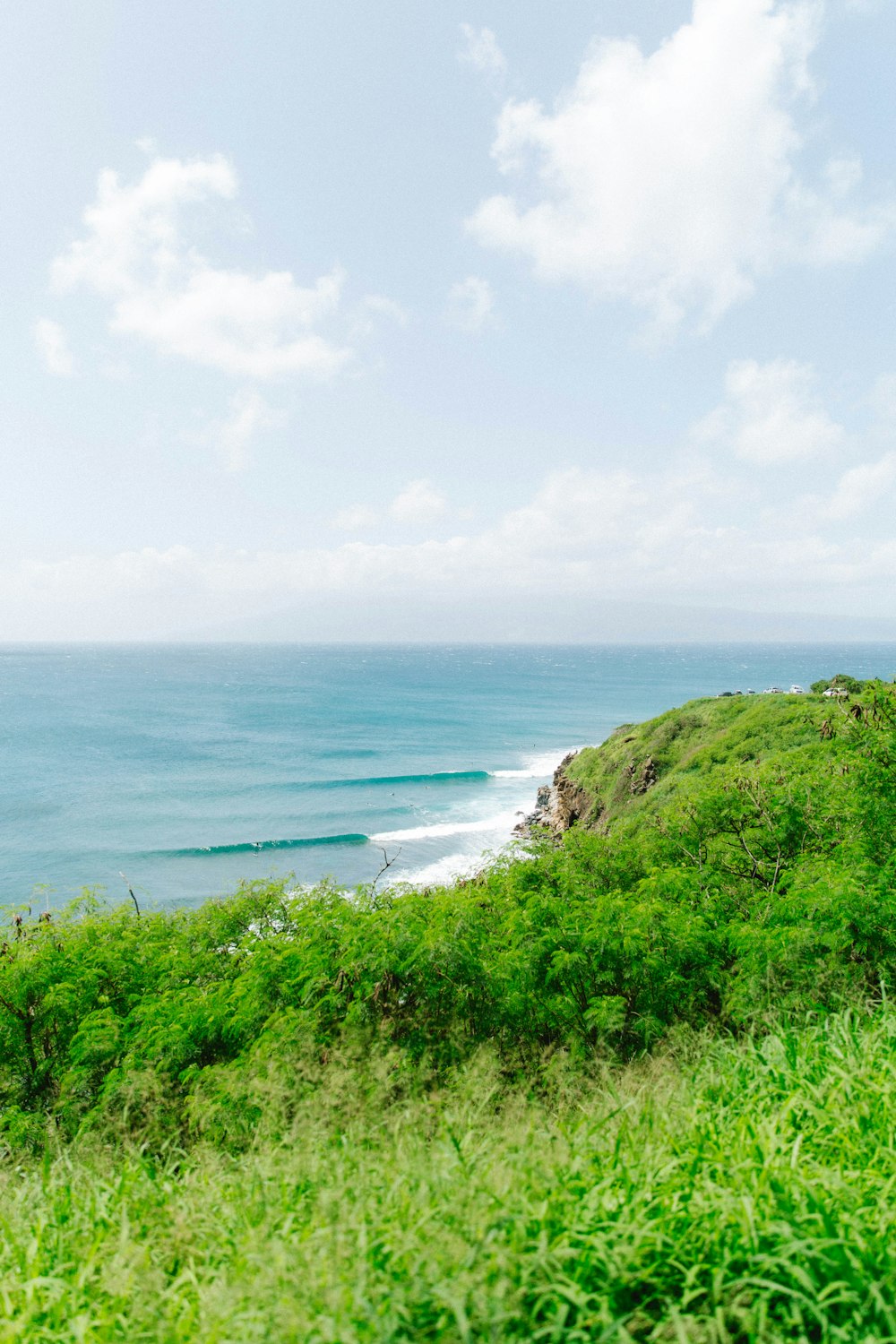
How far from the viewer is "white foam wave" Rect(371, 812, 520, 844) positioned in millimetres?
43875

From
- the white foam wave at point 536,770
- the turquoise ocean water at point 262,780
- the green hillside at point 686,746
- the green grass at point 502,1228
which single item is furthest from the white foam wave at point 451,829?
the green grass at point 502,1228

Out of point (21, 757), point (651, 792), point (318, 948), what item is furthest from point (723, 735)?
point (21, 757)

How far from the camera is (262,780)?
58.3 meters

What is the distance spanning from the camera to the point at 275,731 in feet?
273

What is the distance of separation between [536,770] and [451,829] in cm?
2072

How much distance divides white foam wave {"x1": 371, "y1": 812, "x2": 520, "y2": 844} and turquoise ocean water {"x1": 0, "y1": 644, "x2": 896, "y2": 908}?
19 cm

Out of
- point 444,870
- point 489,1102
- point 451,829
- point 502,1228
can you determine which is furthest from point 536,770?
point 502,1228

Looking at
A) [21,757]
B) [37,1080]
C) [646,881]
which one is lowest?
[21,757]

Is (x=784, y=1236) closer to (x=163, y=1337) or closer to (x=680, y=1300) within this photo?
(x=680, y=1300)

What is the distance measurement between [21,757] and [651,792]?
68137mm

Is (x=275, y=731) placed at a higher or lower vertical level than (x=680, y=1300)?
lower

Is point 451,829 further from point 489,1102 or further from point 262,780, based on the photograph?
point 489,1102

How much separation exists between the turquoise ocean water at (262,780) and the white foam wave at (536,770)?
1.14 feet

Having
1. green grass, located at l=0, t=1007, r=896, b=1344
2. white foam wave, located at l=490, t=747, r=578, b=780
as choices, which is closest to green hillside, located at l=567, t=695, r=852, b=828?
white foam wave, located at l=490, t=747, r=578, b=780
